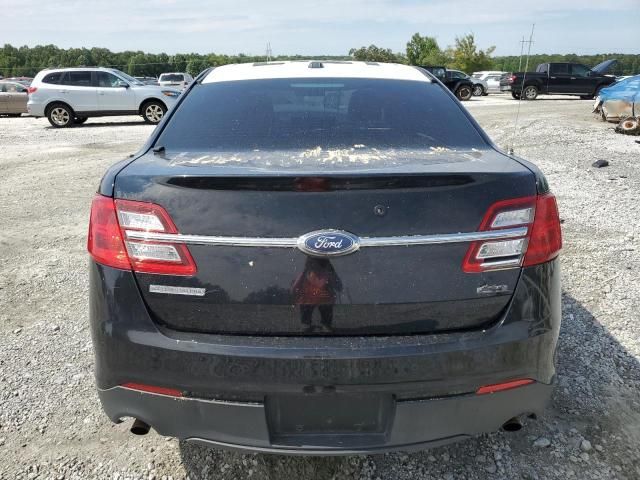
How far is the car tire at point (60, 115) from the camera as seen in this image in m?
16.0

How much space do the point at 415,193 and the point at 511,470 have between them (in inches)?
53.5

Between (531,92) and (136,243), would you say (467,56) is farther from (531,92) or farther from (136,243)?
(136,243)

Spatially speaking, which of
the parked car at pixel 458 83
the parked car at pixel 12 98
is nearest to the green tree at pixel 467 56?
the parked car at pixel 458 83

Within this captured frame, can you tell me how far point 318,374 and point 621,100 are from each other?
48.0ft

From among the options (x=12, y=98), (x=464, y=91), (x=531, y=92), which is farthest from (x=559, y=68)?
(x=12, y=98)

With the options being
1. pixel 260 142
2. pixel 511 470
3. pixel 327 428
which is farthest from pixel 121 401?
pixel 511 470

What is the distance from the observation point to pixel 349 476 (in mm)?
2221

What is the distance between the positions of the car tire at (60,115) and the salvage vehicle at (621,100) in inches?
617

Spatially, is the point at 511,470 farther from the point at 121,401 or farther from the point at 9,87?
the point at 9,87

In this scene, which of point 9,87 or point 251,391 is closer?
point 251,391

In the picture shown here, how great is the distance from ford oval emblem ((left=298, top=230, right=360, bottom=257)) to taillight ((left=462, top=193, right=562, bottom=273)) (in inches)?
15.2

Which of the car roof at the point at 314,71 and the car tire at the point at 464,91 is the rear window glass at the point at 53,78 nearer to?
the car roof at the point at 314,71

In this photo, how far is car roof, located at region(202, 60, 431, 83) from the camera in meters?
2.96

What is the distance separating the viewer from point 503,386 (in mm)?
1787
